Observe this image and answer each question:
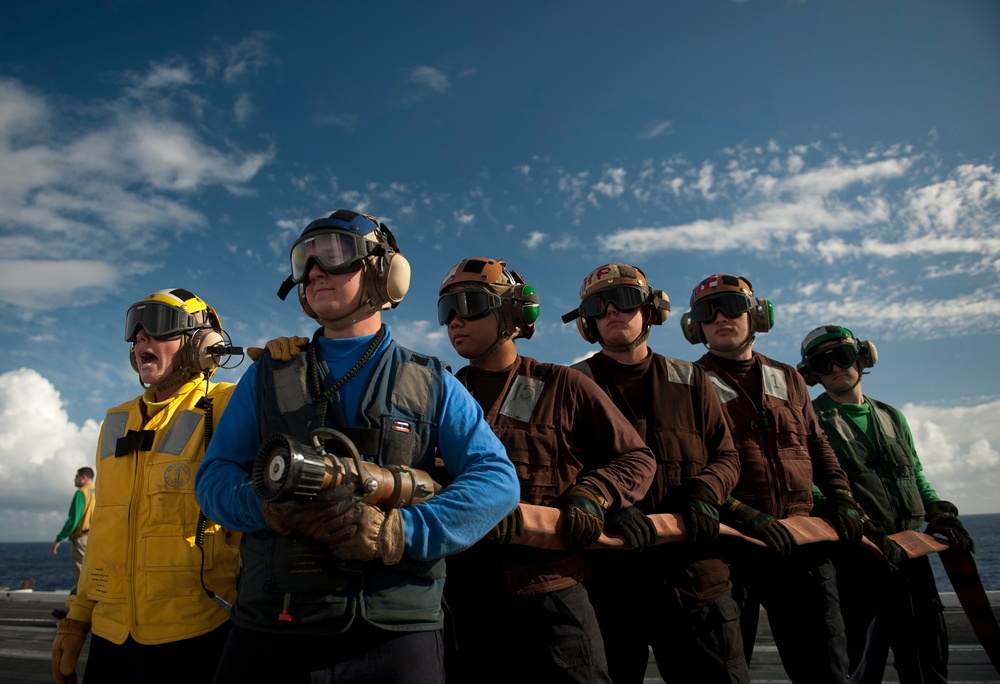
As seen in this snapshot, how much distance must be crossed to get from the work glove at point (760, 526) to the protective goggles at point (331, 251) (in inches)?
106

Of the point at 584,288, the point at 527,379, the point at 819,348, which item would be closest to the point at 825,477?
the point at 819,348

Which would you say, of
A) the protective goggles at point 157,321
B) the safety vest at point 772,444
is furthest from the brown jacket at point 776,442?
the protective goggles at point 157,321

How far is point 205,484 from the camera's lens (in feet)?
7.28

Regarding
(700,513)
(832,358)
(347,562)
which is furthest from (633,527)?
(832,358)

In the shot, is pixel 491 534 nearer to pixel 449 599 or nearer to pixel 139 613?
pixel 449 599

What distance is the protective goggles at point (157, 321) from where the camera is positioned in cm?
379

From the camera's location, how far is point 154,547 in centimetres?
312

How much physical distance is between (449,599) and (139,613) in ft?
4.82

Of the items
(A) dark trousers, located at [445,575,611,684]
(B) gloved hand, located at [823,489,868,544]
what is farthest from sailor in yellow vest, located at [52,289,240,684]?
(B) gloved hand, located at [823,489,868,544]

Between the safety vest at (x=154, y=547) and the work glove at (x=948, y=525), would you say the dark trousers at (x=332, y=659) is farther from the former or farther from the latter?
the work glove at (x=948, y=525)

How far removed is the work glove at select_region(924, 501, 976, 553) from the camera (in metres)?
5.15

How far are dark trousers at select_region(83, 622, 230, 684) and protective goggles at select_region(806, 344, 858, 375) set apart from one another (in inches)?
203

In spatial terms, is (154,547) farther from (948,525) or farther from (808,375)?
(948,525)

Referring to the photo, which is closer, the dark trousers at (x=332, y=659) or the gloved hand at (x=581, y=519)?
the dark trousers at (x=332, y=659)
